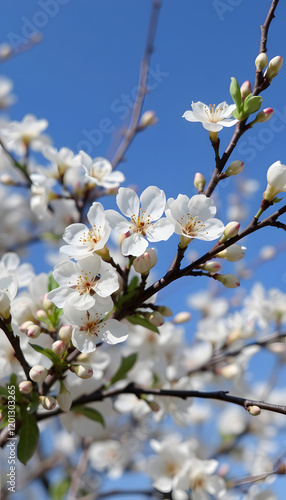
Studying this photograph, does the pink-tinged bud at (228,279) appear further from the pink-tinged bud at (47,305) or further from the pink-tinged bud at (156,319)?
the pink-tinged bud at (47,305)

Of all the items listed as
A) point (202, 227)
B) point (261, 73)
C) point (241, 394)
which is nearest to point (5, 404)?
point (202, 227)

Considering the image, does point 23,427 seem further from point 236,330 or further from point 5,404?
point 236,330

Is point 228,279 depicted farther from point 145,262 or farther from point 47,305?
point 47,305

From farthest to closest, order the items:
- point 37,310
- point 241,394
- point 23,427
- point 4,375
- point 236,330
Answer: point 241,394, point 236,330, point 37,310, point 4,375, point 23,427

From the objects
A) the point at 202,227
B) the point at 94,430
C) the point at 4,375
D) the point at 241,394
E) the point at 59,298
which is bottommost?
the point at 241,394

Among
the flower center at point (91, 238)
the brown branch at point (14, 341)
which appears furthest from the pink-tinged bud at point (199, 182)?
the brown branch at point (14, 341)

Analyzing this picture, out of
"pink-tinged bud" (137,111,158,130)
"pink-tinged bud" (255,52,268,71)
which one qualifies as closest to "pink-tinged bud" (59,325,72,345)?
"pink-tinged bud" (255,52,268,71)
